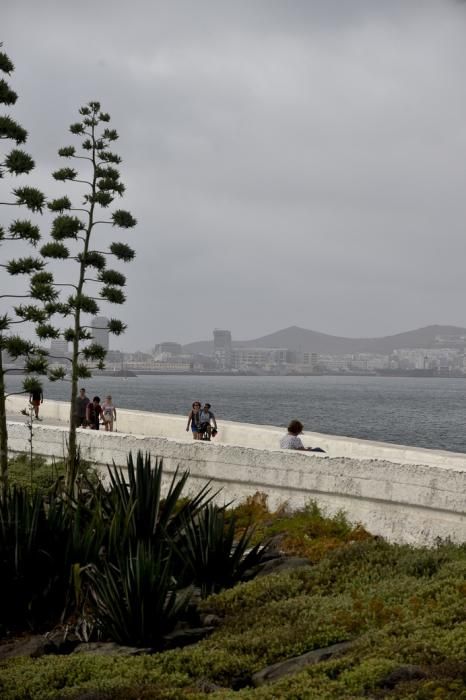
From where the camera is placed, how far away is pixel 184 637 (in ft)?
24.8

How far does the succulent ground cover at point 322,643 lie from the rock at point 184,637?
0.39 ft

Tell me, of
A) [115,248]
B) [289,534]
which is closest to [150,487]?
[289,534]

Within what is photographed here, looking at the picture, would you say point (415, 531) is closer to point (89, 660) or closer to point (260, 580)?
point (260, 580)

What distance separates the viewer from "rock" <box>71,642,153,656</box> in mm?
7270

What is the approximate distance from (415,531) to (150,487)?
2.40 meters

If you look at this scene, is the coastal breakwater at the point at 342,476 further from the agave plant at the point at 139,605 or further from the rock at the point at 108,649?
the rock at the point at 108,649

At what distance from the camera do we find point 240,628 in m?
7.54

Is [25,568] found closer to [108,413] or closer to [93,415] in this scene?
[93,415]

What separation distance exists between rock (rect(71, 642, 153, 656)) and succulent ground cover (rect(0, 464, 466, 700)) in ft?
0.70

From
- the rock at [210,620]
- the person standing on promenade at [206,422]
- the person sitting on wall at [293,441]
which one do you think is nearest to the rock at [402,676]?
the rock at [210,620]

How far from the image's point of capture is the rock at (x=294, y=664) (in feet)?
21.4

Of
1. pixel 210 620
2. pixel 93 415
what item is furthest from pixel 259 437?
pixel 210 620

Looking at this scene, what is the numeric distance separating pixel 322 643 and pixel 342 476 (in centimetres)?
352

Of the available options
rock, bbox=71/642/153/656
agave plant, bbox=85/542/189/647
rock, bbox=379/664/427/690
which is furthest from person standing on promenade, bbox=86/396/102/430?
rock, bbox=379/664/427/690
